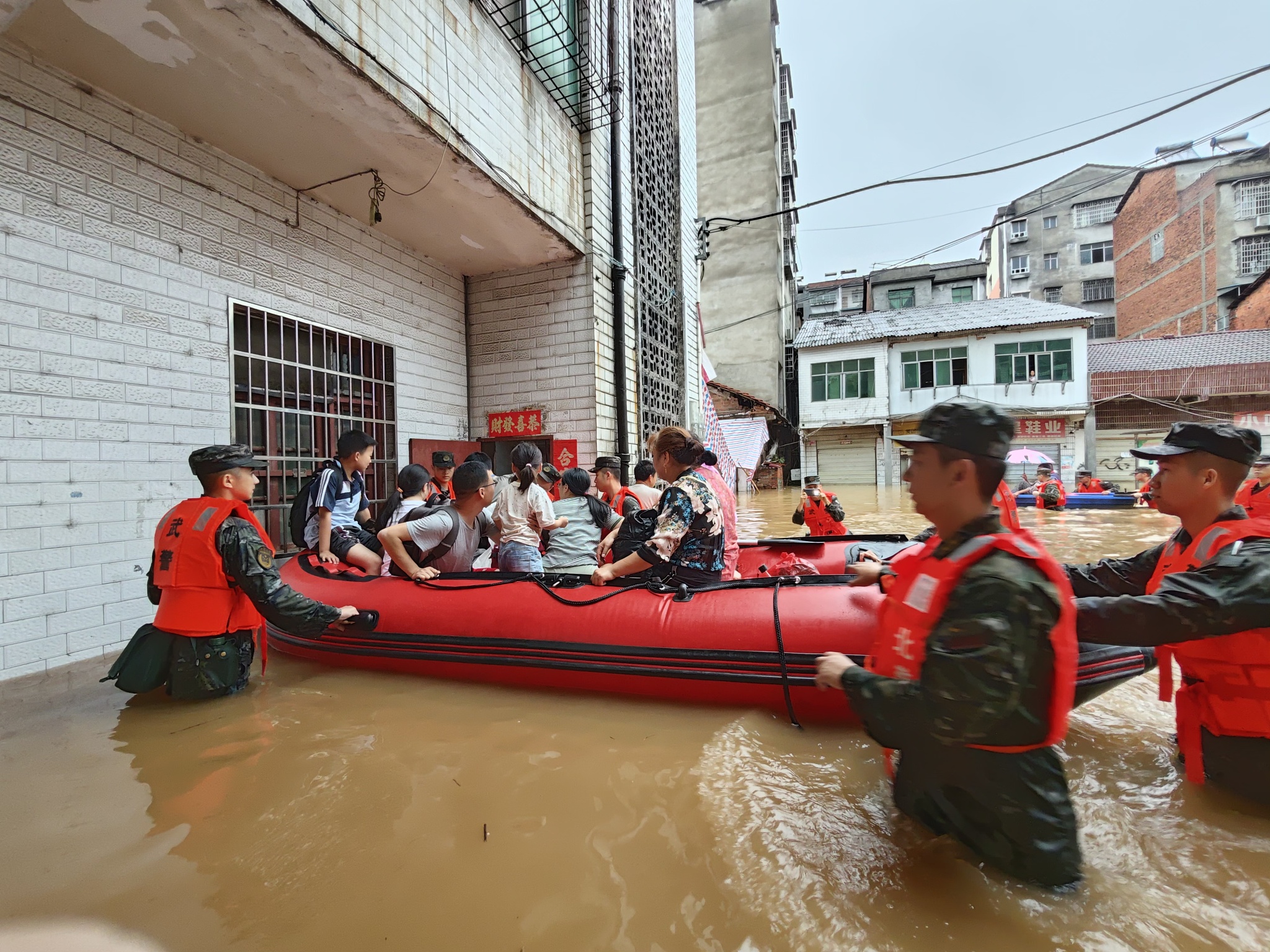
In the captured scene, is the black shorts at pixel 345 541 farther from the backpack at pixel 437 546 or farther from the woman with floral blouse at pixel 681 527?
the woman with floral blouse at pixel 681 527

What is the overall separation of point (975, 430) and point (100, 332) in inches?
188

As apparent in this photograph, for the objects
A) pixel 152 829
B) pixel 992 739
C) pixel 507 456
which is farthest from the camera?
pixel 507 456

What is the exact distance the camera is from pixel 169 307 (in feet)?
12.9

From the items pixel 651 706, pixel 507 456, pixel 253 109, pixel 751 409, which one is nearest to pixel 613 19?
pixel 253 109

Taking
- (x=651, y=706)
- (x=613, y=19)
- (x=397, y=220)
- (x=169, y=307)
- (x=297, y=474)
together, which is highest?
(x=613, y=19)

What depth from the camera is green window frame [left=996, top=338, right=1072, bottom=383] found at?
2005cm

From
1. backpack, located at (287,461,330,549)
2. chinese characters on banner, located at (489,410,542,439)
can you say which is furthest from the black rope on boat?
chinese characters on banner, located at (489,410,542,439)

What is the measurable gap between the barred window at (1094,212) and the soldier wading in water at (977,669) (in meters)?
41.6

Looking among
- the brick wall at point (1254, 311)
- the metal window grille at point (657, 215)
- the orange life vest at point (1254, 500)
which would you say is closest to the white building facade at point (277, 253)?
the metal window grille at point (657, 215)

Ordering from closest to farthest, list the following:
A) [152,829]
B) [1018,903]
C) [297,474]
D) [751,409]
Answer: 1. [1018,903]
2. [152,829]
3. [297,474]
4. [751,409]

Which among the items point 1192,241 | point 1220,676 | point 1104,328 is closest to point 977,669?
point 1220,676

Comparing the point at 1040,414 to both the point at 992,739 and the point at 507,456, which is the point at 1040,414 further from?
the point at 992,739

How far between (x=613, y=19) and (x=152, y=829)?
8.25 metres

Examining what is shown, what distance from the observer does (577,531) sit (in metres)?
3.91
